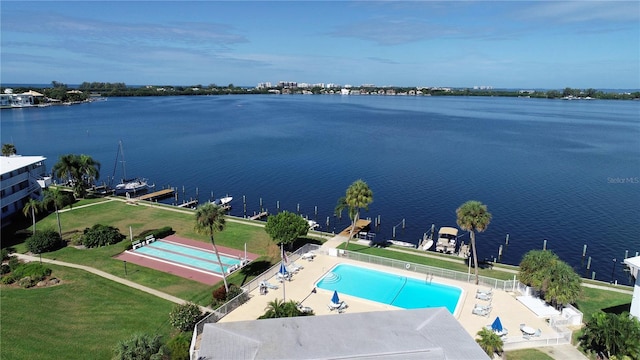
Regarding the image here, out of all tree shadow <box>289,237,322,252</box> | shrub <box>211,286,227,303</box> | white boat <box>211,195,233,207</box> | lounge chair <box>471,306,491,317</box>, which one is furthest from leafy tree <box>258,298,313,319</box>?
white boat <box>211,195,233,207</box>

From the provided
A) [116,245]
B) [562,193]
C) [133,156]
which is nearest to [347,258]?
[116,245]

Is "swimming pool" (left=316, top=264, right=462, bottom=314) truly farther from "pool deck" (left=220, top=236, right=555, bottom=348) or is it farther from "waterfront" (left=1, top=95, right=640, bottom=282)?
"waterfront" (left=1, top=95, right=640, bottom=282)

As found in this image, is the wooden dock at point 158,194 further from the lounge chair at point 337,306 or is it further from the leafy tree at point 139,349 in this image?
the leafy tree at point 139,349

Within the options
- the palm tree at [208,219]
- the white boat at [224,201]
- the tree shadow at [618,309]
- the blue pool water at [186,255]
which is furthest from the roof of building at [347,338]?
the white boat at [224,201]

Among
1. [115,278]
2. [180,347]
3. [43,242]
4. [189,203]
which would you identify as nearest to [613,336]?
[180,347]

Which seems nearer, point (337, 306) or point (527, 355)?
point (527, 355)

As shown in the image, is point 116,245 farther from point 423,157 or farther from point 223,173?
point 423,157

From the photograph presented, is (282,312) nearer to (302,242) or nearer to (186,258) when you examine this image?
(186,258)
